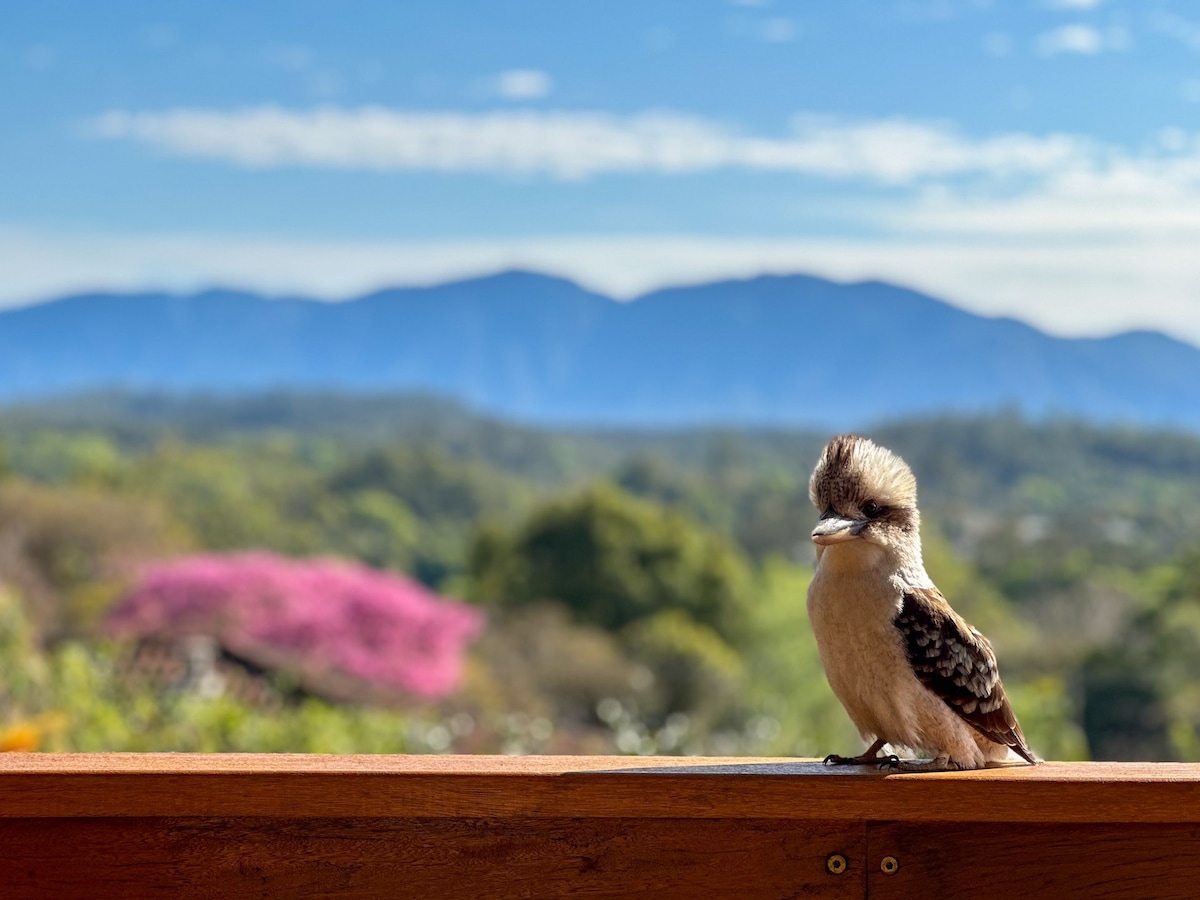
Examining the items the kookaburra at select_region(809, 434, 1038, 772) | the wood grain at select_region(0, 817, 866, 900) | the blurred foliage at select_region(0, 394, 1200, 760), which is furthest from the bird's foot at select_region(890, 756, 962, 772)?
the blurred foliage at select_region(0, 394, 1200, 760)

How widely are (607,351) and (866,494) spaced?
75.9m

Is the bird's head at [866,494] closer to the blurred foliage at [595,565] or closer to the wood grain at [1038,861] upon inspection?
the wood grain at [1038,861]

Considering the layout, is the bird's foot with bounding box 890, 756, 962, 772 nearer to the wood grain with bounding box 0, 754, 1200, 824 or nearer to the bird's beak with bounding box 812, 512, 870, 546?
the wood grain with bounding box 0, 754, 1200, 824

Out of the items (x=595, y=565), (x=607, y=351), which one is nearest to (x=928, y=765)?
(x=595, y=565)

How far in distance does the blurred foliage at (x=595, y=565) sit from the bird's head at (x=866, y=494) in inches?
75.9

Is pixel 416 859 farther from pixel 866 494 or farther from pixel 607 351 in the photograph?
pixel 607 351

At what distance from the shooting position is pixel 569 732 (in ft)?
39.3

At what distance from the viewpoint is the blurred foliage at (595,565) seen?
10.1 metres

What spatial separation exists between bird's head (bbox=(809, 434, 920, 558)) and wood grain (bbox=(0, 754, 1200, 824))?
23 centimetres

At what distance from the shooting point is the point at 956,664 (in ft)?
4.41

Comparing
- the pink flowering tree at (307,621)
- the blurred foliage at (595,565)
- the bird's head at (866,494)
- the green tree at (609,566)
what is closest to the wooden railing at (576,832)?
the bird's head at (866,494)

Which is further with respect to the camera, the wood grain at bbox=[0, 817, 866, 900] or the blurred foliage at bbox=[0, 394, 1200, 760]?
the blurred foliage at bbox=[0, 394, 1200, 760]

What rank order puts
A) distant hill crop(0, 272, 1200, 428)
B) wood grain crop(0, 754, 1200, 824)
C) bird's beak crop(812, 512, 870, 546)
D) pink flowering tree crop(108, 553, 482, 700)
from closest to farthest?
wood grain crop(0, 754, 1200, 824) < bird's beak crop(812, 512, 870, 546) < pink flowering tree crop(108, 553, 482, 700) < distant hill crop(0, 272, 1200, 428)

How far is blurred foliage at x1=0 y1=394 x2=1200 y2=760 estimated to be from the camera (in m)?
10.1
